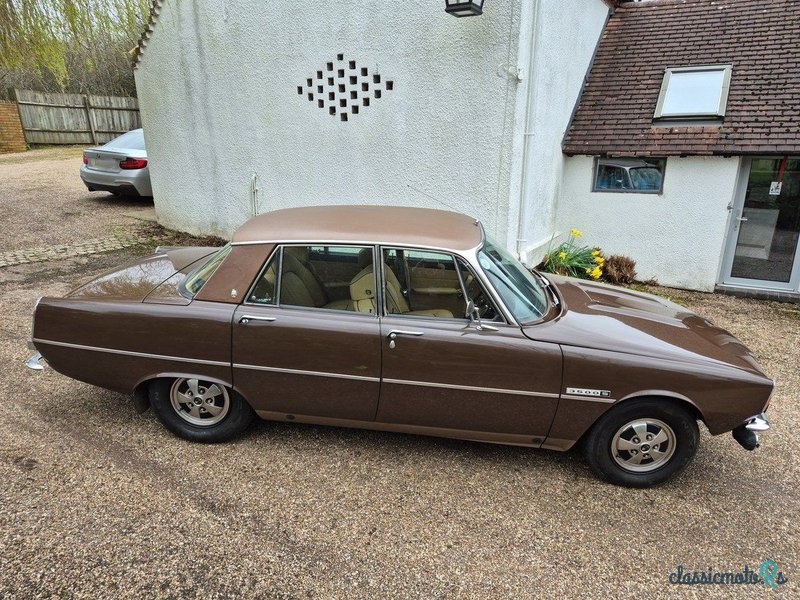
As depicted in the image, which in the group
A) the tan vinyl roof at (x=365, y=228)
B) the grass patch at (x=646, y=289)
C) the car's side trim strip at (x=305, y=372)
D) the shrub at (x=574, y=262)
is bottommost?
the grass patch at (x=646, y=289)

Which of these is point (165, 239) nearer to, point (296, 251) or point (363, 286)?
point (296, 251)

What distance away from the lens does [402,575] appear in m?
2.62

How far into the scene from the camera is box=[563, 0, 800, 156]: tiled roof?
7137 mm

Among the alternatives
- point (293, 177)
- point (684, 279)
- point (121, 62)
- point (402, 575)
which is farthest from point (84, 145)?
point (402, 575)

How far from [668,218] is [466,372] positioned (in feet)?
19.6

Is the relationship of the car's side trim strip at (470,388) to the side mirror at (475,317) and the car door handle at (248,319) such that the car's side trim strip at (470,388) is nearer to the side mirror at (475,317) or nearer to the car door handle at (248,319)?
the side mirror at (475,317)

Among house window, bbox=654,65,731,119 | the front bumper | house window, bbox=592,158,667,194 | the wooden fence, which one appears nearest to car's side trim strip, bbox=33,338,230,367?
the front bumper

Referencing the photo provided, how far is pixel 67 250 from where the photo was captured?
8.12 meters

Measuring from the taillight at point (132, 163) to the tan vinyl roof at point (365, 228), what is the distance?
8269 mm

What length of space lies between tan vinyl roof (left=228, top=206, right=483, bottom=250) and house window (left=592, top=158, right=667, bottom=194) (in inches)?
197

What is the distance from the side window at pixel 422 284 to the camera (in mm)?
3316

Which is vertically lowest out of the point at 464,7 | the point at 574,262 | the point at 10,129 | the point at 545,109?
the point at 574,262

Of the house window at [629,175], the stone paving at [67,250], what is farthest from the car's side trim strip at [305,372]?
the house window at [629,175]

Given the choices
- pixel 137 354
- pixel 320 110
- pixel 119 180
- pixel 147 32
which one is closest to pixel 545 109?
pixel 320 110
